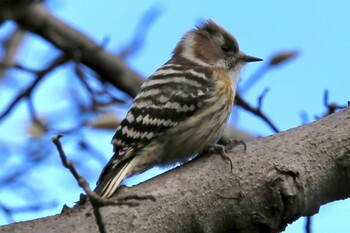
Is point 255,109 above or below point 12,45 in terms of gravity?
below

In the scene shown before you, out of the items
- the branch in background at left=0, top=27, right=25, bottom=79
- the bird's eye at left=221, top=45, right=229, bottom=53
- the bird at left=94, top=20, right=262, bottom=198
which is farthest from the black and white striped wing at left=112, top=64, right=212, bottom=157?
the branch in background at left=0, top=27, right=25, bottom=79

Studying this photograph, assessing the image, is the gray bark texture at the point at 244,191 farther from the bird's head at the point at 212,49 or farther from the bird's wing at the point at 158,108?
the bird's head at the point at 212,49

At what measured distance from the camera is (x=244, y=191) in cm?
345

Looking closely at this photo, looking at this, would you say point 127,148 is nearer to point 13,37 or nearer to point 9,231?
point 9,231

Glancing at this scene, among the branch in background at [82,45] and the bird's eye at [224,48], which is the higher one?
the branch in background at [82,45]

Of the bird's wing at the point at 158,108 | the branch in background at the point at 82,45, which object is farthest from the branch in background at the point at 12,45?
the bird's wing at the point at 158,108

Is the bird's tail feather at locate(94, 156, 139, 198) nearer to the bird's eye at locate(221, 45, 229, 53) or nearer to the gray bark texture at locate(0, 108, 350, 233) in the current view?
the gray bark texture at locate(0, 108, 350, 233)

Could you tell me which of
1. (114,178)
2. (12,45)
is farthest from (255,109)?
(12,45)

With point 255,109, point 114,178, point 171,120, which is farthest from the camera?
point 255,109

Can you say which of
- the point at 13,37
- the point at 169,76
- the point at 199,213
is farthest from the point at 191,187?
the point at 13,37

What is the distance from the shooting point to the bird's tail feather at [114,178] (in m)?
3.61

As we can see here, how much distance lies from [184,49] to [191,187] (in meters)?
2.24

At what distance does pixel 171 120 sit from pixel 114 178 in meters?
0.71

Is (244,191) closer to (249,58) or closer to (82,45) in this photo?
(249,58)
